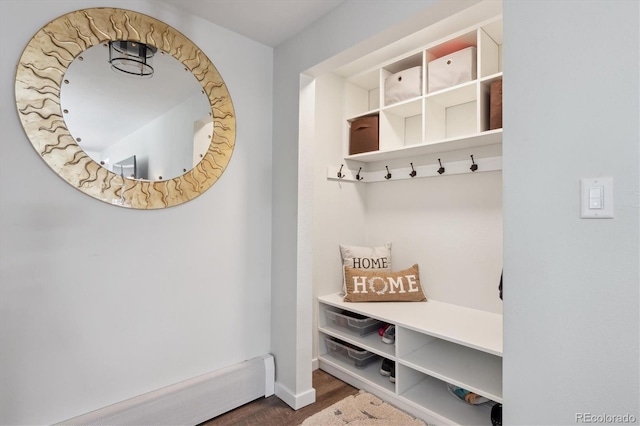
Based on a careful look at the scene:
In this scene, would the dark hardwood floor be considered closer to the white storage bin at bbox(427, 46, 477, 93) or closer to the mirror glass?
the mirror glass

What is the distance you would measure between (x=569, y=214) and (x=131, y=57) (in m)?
2.03

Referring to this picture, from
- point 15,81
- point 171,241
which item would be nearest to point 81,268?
point 171,241

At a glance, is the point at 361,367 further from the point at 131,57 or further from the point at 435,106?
the point at 131,57

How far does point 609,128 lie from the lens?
37.4 inches

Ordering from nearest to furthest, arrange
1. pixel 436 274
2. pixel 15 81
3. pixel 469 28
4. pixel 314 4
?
pixel 15 81, pixel 314 4, pixel 469 28, pixel 436 274

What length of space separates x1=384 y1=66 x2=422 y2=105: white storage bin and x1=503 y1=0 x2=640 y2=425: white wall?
1137 mm

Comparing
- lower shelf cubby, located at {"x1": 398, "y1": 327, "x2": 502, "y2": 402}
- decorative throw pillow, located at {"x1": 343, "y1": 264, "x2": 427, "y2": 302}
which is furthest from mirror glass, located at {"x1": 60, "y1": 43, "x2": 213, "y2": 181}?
lower shelf cubby, located at {"x1": 398, "y1": 327, "x2": 502, "y2": 402}

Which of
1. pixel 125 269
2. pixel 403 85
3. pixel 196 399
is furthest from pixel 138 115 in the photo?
pixel 403 85

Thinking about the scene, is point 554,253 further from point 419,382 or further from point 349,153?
point 349,153

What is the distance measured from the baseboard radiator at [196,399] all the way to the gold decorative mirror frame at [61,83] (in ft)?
3.25

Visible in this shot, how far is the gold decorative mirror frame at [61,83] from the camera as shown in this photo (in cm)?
142

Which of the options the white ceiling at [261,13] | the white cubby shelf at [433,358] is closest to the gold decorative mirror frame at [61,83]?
the white ceiling at [261,13]

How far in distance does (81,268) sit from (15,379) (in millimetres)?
499

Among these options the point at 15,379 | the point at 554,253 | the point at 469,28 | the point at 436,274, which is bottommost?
the point at 15,379
